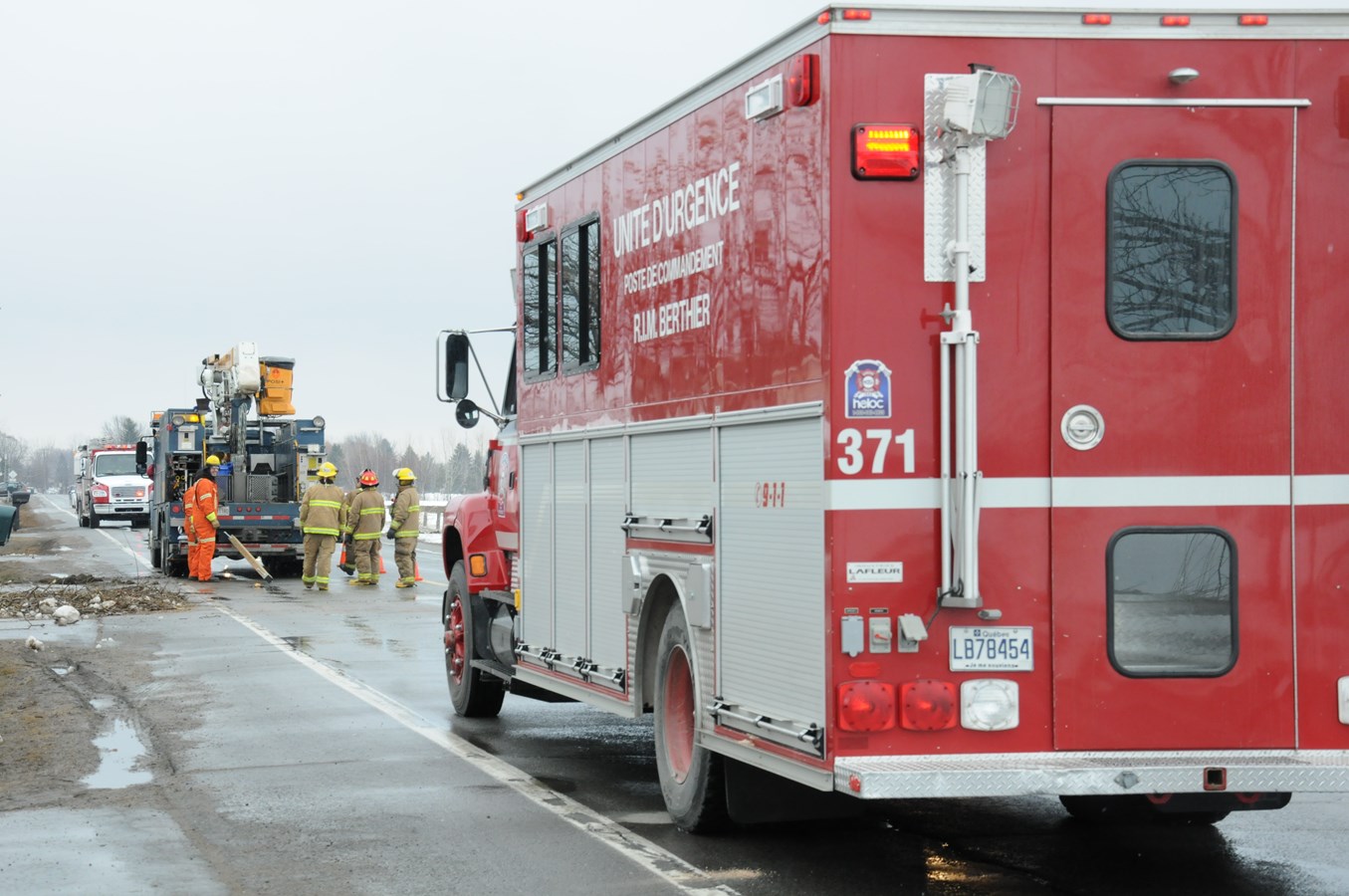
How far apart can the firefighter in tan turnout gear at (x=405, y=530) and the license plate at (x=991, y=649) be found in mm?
20460

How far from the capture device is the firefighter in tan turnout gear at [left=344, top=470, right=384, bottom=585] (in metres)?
27.9

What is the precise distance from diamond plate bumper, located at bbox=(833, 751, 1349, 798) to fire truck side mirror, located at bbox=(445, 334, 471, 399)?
613cm

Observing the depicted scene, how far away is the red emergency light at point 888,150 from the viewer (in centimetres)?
682

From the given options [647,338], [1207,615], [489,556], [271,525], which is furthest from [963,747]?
[271,525]

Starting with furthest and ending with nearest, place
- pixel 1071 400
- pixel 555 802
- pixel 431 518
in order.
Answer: pixel 431 518 < pixel 555 802 < pixel 1071 400

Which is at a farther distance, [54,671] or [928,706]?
[54,671]

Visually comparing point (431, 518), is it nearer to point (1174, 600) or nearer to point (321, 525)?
point (321, 525)

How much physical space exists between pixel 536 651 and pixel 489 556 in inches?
61.3

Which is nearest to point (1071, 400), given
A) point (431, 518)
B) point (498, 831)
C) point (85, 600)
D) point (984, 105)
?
point (984, 105)

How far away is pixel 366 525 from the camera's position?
28.2m

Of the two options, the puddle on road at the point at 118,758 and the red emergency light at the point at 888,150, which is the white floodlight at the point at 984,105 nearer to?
the red emergency light at the point at 888,150

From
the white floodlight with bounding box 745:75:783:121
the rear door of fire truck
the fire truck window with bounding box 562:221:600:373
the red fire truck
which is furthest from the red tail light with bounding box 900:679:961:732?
the fire truck window with bounding box 562:221:600:373

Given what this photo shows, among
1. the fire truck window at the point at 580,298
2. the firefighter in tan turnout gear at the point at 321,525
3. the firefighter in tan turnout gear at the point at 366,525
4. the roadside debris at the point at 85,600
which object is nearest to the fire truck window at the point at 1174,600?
the fire truck window at the point at 580,298

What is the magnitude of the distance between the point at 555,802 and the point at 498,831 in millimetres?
798
